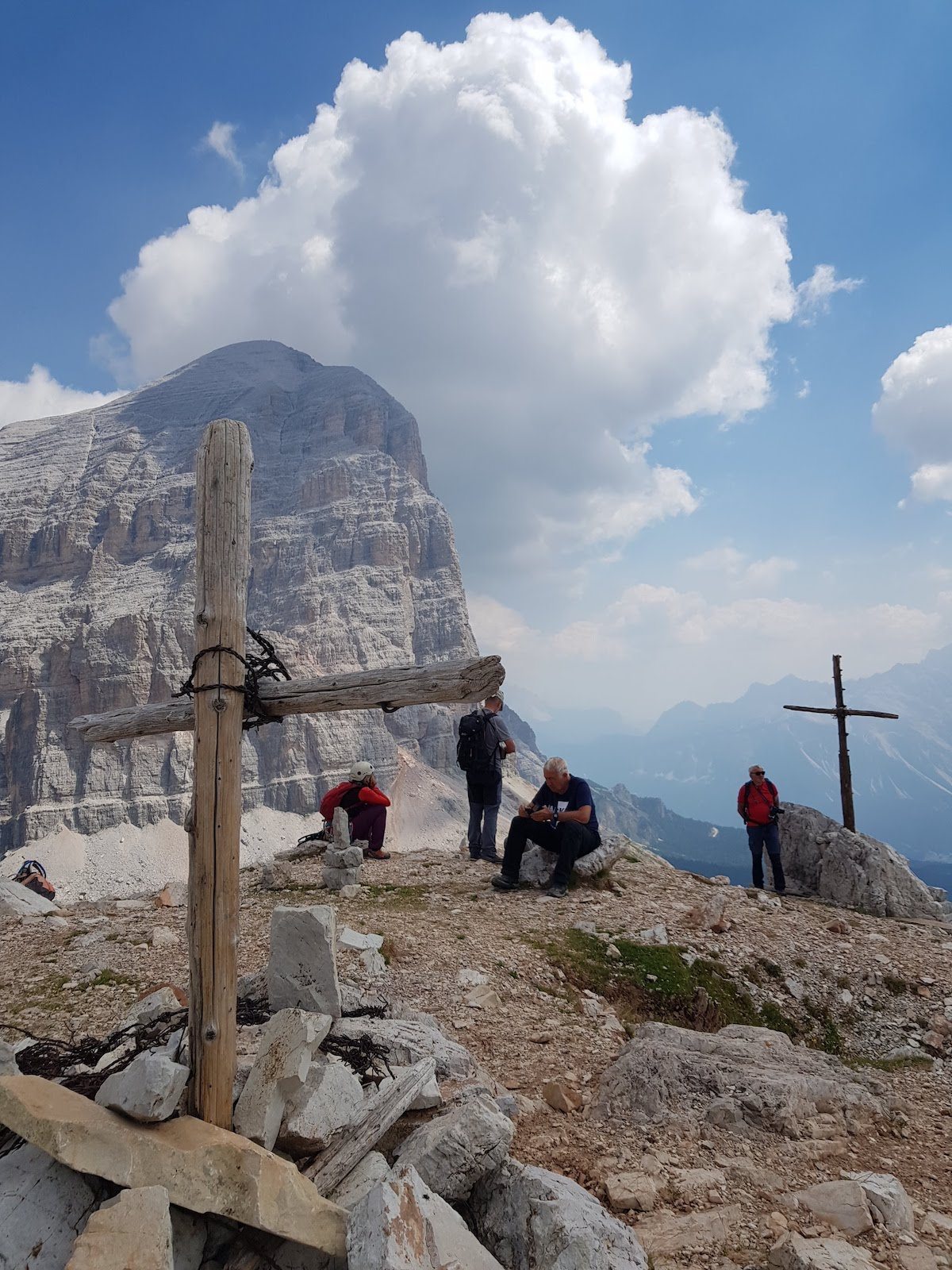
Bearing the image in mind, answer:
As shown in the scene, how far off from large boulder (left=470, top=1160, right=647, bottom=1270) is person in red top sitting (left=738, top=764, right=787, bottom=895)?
10616 millimetres

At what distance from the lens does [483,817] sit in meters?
14.3

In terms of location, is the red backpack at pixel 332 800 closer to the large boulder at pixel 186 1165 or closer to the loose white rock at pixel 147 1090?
the loose white rock at pixel 147 1090

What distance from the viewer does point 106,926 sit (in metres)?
9.40

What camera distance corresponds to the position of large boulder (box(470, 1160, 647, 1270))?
3.47m

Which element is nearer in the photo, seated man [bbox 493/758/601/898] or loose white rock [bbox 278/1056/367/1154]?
loose white rock [bbox 278/1056/367/1154]

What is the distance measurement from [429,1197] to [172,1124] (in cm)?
158

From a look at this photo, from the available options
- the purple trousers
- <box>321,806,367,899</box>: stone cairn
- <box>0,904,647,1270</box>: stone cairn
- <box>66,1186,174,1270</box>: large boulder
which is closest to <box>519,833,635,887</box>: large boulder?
<box>321,806,367,899</box>: stone cairn

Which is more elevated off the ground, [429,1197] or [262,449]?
[262,449]

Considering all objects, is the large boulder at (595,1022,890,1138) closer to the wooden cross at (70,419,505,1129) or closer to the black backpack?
the wooden cross at (70,419,505,1129)

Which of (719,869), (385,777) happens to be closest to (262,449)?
(385,777)

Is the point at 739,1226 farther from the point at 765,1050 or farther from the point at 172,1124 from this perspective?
the point at 172,1124

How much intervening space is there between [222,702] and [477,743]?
862cm

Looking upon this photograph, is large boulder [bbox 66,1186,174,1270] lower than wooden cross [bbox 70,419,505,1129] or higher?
lower

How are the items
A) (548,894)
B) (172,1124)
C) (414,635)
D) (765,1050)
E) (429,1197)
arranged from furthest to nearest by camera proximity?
(414,635)
(548,894)
(765,1050)
(172,1124)
(429,1197)
